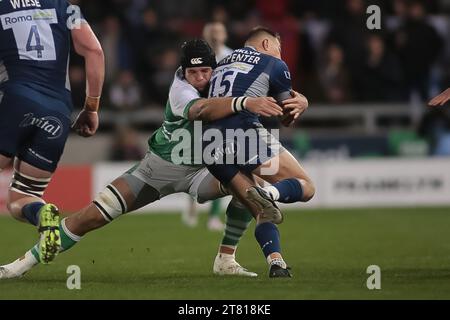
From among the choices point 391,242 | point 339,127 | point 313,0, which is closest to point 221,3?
point 313,0

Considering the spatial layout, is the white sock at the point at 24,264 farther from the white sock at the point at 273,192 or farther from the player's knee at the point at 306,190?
the player's knee at the point at 306,190

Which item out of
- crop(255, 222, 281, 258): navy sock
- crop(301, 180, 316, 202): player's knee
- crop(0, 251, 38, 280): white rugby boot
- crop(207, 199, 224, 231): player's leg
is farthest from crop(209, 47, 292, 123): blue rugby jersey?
crop(207, 199, 224, 231): player's leg

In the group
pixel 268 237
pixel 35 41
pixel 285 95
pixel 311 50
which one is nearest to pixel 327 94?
pixel 311 50

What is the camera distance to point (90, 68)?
8.87m

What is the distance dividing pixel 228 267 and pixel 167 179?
90cm

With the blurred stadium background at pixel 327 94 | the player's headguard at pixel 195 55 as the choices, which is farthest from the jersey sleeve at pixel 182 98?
the blurred stadium background at pixel 327 94

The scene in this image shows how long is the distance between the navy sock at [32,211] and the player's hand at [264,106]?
178 cm

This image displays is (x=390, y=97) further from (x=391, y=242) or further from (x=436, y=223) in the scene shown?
(x=391, y=242)

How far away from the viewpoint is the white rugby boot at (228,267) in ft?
29.8

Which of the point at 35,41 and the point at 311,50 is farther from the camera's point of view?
the point at 311,50

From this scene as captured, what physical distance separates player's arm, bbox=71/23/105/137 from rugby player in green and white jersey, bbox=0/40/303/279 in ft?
1.74

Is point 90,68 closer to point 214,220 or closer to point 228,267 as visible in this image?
point 228,267

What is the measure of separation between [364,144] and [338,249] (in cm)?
701

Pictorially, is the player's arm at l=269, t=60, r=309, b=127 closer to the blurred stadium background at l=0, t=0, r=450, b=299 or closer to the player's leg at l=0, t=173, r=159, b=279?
the player's leg at l=0, t=173, r=159, b=279
